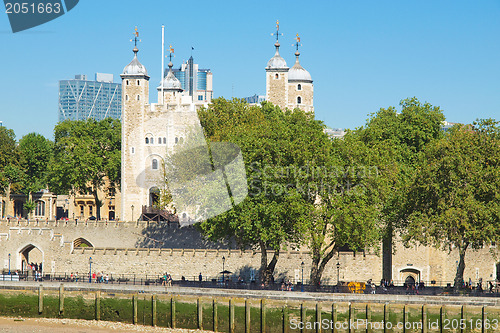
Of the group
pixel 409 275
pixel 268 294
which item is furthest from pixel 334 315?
pixel 409 275

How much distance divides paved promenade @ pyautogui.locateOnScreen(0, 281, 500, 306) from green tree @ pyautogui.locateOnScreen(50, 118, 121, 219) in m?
24.6

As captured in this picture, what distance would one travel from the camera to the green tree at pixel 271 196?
50.0 m

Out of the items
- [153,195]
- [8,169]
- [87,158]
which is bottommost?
[153,195]

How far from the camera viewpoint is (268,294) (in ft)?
155

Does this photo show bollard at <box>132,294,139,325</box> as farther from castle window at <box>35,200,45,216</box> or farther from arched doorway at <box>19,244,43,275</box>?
castle window at <box>35,200,45,216</box>

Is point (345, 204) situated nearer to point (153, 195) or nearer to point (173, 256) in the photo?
point (173, 256)

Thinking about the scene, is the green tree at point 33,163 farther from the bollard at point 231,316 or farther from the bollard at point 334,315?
the bollard at point 334,315

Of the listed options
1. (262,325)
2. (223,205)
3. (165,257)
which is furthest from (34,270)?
(262,325)

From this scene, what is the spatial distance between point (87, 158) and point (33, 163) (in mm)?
13461

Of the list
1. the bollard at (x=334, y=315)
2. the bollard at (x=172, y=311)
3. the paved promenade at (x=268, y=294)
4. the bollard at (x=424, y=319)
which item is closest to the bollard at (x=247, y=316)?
the paved promenade at (x=268, y=294)

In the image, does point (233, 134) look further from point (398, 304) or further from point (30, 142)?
point (30, 142)

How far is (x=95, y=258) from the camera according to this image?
200ft

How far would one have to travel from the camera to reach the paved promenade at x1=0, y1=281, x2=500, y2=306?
147 feet

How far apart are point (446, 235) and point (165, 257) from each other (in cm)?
2063
